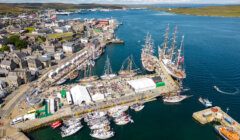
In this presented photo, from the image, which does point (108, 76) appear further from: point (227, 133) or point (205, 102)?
point (227, 133)

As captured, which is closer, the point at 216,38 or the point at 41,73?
the point at 41,73

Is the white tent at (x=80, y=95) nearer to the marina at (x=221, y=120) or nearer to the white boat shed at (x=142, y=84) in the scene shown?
the white boat shed at (x=142, y=84)

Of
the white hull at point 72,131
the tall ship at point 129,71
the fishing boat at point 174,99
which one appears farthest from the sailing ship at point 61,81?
the fishing boat at point 174,99

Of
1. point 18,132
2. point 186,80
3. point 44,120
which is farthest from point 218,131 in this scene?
point 18,132

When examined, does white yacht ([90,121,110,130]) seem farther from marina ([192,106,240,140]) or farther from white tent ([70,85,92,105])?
marina ([192,106,240,140])

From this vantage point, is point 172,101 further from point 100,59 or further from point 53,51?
point 53,51
